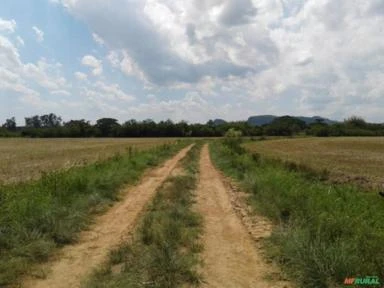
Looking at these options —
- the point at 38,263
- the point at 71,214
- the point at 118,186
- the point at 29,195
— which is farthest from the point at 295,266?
the point at 118,186

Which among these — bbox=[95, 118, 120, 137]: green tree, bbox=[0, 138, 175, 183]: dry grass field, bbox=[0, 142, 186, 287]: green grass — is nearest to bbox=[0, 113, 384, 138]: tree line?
bbox=[95, 118, 120, 137]: green tree

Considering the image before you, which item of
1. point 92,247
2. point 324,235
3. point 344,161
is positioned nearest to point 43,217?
point 92,247

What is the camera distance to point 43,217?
29.5 feet

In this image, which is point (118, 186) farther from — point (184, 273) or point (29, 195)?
point (184, 273)

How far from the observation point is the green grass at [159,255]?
19.3ft

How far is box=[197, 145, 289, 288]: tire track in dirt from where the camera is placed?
20.2ft

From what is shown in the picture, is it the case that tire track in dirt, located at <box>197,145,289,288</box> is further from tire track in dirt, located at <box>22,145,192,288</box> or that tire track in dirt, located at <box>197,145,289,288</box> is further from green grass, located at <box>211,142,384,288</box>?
tire track in dirt, located at <box>22,145,192,288</box>

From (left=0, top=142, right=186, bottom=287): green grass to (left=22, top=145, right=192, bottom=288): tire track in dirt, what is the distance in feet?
0.96

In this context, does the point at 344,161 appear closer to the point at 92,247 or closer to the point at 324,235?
the point at 324,235

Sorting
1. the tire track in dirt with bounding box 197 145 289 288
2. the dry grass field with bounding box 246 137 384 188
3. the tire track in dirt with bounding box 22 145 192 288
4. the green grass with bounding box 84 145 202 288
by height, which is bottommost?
the dry grass field with bounding box 246 137 384 188

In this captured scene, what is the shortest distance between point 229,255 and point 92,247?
2.59m

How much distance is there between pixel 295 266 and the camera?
6410mm

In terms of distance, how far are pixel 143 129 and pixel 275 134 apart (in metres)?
46.5

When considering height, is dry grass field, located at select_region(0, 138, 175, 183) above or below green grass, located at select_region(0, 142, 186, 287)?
below
